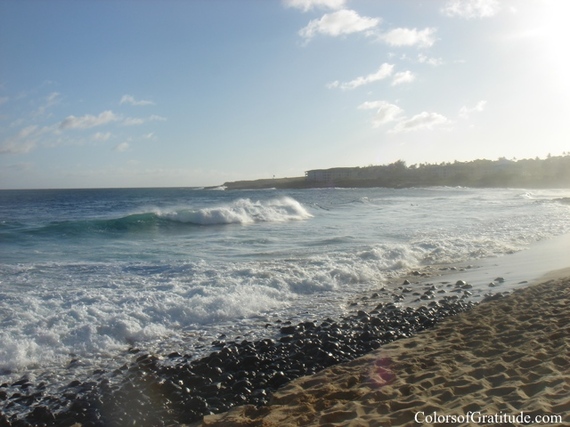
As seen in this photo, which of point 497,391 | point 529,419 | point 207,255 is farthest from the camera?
point 207,255

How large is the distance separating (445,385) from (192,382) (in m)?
3.00

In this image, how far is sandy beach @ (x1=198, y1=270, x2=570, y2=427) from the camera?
4223 millimetres

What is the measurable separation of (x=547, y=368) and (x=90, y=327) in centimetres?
655

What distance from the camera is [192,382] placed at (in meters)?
5.70

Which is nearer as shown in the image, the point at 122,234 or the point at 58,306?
the point at 58,306

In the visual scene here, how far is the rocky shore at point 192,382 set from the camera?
5.01 m

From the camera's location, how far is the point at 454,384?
4.97m

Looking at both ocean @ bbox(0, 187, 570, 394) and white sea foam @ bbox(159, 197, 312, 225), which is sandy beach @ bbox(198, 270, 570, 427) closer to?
ocean @ bbox(0, 187, 570, 394)

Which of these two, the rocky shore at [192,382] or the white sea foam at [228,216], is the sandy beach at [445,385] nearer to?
the rocky shore at [192,382]

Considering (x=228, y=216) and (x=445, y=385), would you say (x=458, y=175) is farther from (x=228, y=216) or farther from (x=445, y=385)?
(x=445, y=385)

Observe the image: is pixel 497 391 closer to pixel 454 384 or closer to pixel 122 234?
pixel 454 384

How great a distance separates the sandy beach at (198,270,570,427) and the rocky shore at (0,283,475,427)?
34 cm

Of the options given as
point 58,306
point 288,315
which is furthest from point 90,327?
point 288,315

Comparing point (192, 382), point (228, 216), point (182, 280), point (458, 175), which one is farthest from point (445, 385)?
point (458, 175)
